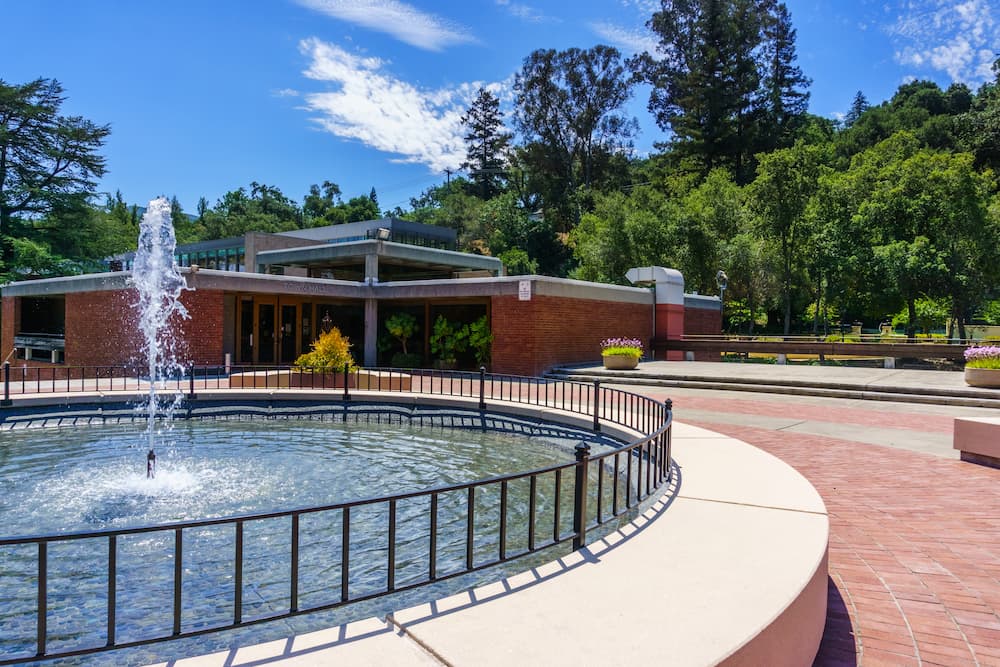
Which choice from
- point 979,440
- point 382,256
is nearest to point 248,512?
point 979,440

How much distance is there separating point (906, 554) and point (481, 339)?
52.1 ft

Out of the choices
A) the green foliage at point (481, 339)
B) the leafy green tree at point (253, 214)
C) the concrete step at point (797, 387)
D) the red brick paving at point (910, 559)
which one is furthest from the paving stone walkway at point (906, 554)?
the leafy green tree at point (253, 214)

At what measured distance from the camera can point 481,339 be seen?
789 inches

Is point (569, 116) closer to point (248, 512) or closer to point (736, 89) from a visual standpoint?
point (736, 89)

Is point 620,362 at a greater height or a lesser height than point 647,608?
greater

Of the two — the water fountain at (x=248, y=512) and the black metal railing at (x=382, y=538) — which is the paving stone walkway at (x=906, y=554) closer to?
the black metal railing at (x=382, y=538)

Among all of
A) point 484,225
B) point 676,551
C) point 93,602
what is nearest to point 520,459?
point 676,551

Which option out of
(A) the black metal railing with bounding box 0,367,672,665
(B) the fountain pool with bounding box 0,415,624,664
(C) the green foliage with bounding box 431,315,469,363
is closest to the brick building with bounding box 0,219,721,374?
(C) the green foliage with bounding box 431,315,469,363

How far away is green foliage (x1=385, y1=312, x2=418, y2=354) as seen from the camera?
21.8 m

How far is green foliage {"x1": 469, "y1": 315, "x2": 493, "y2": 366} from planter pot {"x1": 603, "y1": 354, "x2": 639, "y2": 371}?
3.91m

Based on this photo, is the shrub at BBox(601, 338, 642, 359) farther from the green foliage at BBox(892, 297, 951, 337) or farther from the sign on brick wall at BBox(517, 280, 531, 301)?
the green foliage at BBox(892, 297, 951, 337)

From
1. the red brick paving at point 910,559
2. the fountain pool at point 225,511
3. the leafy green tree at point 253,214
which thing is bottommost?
the fountain pool at point 225,511

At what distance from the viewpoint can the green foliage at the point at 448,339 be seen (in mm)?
20672

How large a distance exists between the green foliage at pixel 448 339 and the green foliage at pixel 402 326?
1.05 m
